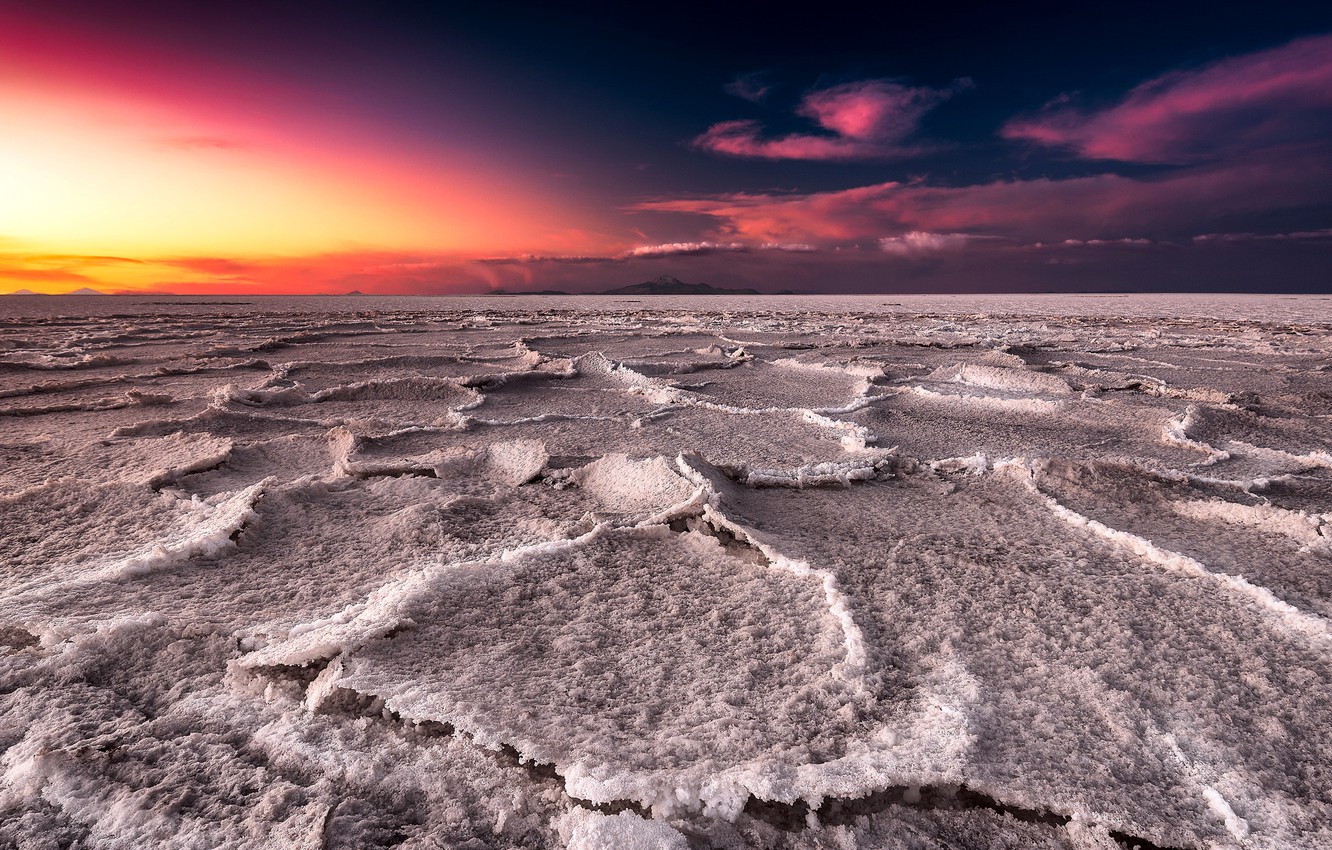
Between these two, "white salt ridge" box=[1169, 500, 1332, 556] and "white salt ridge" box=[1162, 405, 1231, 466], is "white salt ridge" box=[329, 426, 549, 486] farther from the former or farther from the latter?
"white salt ridge" box=[1162, 405, 1231, 466]

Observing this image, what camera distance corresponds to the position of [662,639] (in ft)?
3.61

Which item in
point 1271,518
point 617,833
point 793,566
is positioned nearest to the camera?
point 617,833

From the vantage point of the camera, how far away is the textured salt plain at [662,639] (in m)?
0.76

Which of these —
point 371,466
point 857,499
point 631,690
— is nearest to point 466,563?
point 631,690

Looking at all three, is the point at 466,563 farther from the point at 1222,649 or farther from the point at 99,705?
the point at 1222,649

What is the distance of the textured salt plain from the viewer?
761 mm

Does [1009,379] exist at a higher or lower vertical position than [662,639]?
higher

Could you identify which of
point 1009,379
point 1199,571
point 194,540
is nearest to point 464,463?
point 194,540

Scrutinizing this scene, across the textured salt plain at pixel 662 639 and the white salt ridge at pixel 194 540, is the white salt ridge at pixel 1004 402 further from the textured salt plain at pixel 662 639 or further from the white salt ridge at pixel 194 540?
the white salt ridge at pixel 194 540

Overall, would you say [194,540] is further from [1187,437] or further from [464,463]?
[1187,437]

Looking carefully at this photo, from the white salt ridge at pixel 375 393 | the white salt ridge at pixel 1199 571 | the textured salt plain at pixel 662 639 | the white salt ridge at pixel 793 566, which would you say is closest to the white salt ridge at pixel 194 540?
the textured salt plain at pixel 662 639

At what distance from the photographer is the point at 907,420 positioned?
2766mm

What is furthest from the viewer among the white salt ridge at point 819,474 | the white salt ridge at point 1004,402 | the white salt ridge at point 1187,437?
the white salt ridge at point 1004,402

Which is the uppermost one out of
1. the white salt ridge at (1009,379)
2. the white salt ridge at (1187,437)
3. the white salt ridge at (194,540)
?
the white salt ridge at (1009,379)
